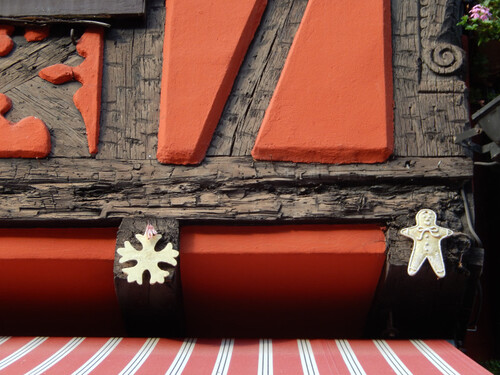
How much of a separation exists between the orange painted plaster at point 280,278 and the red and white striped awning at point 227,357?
24 cm

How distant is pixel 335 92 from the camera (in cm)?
277

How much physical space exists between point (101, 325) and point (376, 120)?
1.86m

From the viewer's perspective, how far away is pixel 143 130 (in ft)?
9.21

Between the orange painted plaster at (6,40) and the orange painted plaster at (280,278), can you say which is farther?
the orange painted plaster at (6,40)

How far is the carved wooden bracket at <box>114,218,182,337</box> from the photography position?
2.60 metres

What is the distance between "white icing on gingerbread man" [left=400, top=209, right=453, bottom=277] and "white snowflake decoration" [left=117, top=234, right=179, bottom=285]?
1.10 m

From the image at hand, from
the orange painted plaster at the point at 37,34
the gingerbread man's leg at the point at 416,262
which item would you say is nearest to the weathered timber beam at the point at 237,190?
the gingerbread man's leg at the point at 416,262

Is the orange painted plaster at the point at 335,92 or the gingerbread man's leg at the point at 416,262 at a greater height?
the orange painted plaster at the point at 335,92

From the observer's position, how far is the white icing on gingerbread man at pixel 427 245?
253 centimetres

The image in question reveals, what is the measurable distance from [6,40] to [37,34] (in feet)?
0.56

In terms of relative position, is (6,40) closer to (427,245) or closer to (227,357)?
(227,357)

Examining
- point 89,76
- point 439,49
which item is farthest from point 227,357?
point 439,49

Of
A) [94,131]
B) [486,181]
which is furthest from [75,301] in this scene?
[486,181]

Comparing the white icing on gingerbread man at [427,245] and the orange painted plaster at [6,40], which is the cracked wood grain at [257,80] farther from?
the orange painted plaster at [6,40]
